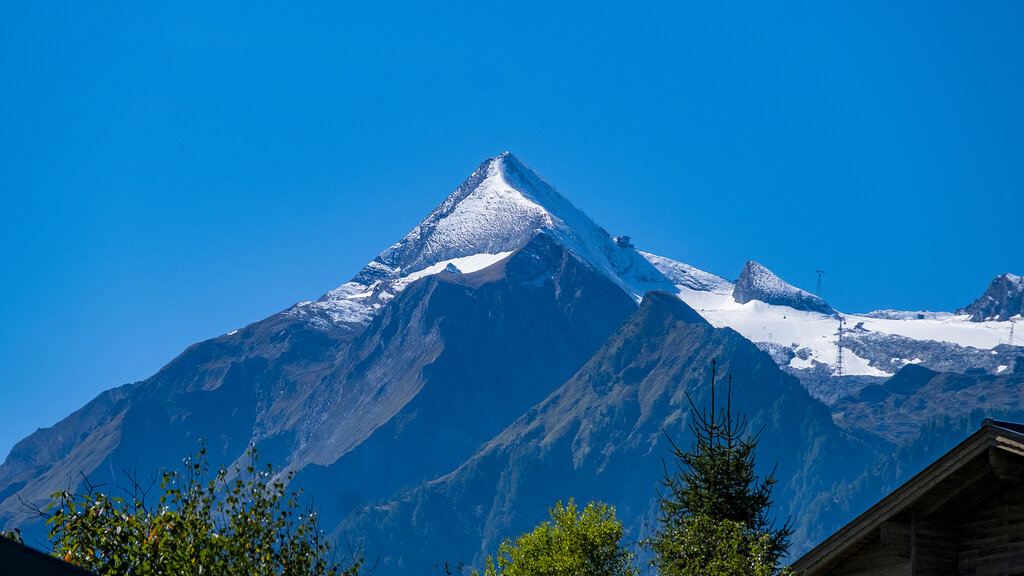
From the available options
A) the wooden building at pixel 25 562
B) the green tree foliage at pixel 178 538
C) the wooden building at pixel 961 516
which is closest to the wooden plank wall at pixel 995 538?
the wooden building at pixel 961 516

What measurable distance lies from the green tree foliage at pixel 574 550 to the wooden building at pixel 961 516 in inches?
744

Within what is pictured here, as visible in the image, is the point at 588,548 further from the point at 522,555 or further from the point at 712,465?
the point at 712,465

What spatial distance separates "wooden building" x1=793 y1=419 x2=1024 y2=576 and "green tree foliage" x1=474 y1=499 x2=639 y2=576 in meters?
18.9

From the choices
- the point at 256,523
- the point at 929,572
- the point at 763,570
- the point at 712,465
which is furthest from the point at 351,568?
the point at 712,465

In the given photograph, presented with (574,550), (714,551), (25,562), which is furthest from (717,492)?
(25,562)

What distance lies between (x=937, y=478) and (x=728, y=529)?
1082cm

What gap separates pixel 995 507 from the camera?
21.2 metres

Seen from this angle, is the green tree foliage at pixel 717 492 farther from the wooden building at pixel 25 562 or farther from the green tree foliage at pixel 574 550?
the wooden building at pixel 25 562

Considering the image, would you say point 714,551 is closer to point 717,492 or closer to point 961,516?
point 717,492

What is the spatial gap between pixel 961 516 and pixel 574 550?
2112 centimetres

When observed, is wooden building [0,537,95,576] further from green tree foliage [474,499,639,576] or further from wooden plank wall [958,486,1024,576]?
green tree foliage [474,499,639,576]

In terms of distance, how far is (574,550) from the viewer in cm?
4134

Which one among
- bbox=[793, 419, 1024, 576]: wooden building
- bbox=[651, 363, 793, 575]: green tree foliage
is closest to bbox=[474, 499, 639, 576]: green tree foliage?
bbox=[651, 363, 793, 575]: green tree foliage

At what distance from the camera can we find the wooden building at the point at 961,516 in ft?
66.5
